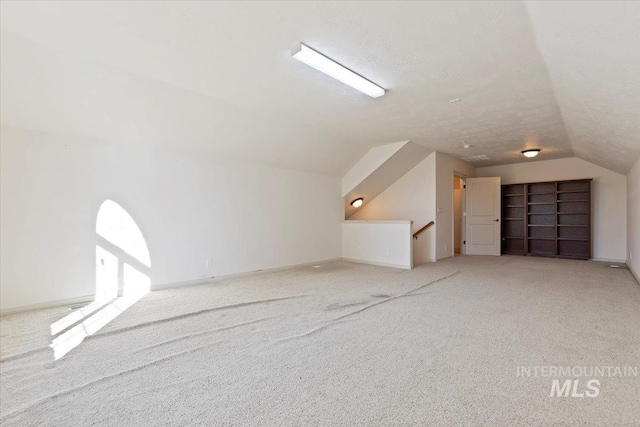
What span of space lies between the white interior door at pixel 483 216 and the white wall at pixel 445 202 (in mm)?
739

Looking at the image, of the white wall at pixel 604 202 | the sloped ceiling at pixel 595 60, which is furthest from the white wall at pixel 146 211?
the white wall at pixel 604 202

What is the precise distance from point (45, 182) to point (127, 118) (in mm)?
1161

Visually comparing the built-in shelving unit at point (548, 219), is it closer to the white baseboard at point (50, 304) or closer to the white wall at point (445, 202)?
the white wall at point (445, 202)

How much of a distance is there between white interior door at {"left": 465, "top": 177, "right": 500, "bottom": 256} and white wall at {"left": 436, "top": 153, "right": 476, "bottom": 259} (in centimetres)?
74

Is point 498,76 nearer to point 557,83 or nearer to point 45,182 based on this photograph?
point 557,83

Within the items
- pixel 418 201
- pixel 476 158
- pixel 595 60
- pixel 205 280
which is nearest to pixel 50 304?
pixel 205 280

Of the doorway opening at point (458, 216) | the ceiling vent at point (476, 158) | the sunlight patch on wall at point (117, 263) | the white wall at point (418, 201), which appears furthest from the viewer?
the doorway opening at point (458, 216)

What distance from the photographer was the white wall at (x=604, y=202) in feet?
21.6

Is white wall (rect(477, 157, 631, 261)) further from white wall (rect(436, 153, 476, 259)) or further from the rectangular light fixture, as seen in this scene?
the rectangular light fixture

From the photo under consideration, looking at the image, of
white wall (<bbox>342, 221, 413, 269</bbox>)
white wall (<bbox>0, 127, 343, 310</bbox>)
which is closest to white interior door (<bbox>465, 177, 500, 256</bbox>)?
white wall (<bbox>342, 221, 413, 269</bbox>)

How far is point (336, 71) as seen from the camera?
2959 millimetres

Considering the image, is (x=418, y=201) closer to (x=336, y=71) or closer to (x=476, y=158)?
(x=476, y=158)

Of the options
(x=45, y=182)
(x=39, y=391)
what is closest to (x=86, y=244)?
(x=45, y=182)

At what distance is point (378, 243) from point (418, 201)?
5.14ft
